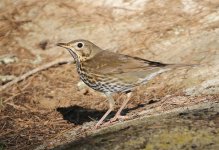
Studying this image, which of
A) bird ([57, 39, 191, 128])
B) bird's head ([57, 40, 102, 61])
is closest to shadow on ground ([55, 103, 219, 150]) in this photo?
bird ([57, 39, 191, 128])

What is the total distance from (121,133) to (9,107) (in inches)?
121

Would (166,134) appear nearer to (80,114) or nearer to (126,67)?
(126,67)

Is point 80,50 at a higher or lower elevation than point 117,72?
higher

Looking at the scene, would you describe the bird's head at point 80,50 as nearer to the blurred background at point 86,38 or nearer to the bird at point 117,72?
the bird at point 117,72

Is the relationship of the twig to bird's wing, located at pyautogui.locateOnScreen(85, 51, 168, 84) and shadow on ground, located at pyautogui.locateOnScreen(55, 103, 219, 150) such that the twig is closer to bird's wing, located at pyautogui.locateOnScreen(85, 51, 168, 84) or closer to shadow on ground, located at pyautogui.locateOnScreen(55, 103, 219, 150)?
bird's wing, located at pyautogui.locateOnScreen(85, 51, 168, 84)

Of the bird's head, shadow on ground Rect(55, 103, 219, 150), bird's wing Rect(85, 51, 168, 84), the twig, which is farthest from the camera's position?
the twig

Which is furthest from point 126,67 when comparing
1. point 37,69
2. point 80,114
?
point 37,69

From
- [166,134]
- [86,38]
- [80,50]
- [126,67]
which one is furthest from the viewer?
[86,38]

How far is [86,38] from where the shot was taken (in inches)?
420

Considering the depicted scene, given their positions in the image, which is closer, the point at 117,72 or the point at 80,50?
the point at 117,72

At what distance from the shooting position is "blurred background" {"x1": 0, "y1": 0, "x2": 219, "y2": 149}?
8.26m

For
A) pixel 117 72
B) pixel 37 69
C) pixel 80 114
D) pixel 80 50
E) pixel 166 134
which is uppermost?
pixel 80 50

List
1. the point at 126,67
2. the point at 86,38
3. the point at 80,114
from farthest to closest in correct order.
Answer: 1. the point at 86,38
2. the point at 80,114
3. the point at 126,67

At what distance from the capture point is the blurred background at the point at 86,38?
8264 millimetres
